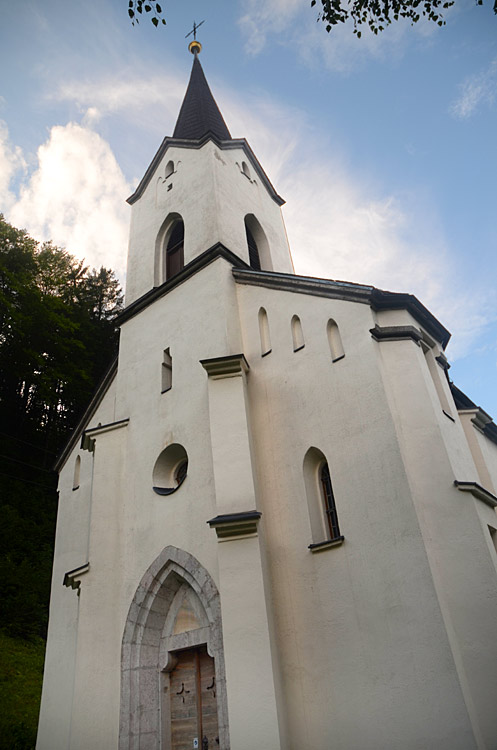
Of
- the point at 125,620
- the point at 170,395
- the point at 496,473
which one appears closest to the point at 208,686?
the point at 125,620

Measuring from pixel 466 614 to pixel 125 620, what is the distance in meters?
5.58

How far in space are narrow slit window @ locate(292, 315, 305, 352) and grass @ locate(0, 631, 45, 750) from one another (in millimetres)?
9551

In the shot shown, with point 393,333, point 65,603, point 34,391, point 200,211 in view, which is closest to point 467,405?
point 393,333

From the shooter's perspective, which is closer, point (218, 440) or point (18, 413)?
point (218, 440)

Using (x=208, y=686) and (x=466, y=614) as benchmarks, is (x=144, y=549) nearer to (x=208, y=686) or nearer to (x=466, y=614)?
(x=208, y=686)

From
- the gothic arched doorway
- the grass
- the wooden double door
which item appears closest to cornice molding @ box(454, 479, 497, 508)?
the gothic arched doorway

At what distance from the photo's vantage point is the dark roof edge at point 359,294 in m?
9.82

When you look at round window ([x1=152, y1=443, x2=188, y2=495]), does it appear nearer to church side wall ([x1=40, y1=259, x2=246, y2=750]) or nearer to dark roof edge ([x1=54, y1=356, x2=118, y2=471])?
church side wall ([x1=40, y1=259, x2=246, y2=750])

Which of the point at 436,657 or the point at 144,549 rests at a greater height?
the point at 144,549

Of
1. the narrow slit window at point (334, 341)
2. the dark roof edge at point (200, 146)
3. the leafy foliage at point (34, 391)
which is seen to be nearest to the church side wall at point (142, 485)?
the narrow slit window at point (334, 341)

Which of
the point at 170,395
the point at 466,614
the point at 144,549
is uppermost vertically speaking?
the point at 170,395

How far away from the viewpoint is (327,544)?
8461 millimetres

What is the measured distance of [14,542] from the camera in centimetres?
1802

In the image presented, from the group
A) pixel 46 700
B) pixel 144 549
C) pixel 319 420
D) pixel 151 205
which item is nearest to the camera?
pixel 319 420
